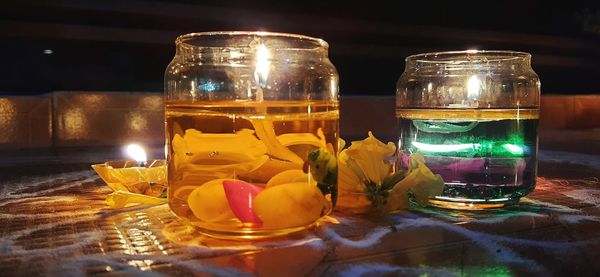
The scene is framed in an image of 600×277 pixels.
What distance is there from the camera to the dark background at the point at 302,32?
2084 millimetres

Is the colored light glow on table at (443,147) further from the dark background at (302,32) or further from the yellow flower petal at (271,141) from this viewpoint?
the dark background at (302,32)

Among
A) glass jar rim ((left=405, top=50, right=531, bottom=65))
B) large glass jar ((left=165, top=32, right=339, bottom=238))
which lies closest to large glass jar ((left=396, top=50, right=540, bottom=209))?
glass jar rim ((left=405, top=50, right=531, bottom=65))

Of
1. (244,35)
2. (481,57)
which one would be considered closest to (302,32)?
(481,57)

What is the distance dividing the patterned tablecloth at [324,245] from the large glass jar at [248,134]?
0.10 feet

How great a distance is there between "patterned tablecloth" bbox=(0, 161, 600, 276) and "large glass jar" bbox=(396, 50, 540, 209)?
3cm

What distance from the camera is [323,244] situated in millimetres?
493

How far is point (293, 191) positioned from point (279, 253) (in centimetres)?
6

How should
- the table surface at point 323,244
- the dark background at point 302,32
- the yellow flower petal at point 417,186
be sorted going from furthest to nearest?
1. the dark background at point 302,32
2. the yellow flower petal at point 417,186
3. the table surface at point 323,244

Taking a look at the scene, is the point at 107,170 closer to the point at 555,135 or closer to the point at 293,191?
the point at 293,191

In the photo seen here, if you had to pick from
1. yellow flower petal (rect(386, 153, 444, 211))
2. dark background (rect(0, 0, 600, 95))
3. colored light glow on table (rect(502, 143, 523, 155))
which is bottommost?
yellow flower petal (rect(386, 153, 444, 211))

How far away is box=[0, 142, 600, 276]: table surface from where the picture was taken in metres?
0.43

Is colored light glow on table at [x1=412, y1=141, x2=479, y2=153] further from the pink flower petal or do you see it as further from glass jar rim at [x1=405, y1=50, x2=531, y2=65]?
the pink flower petal

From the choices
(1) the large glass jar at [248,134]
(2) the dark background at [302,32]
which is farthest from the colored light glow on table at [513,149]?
(2) the dark background at [302,32]

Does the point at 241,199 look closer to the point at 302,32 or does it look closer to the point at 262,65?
the point at 262,65
